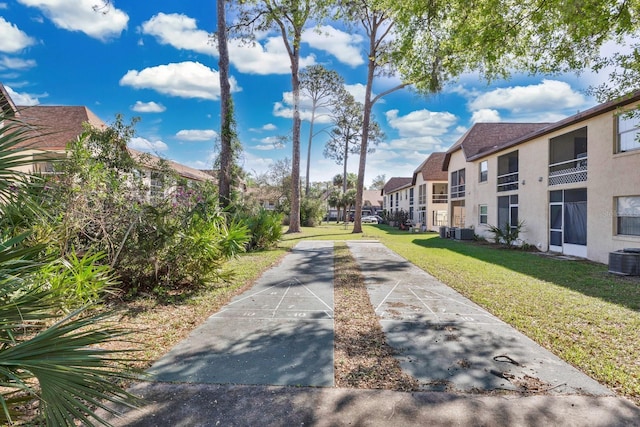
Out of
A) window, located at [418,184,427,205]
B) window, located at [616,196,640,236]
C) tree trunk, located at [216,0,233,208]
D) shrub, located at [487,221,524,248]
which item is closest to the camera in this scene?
window, located at [616,196,640,236]

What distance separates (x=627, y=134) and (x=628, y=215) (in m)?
2.61

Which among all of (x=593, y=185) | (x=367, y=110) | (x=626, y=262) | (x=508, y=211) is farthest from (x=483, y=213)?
(x=626, y=262)

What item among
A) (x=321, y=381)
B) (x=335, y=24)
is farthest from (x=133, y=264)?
(x=335, y=24)

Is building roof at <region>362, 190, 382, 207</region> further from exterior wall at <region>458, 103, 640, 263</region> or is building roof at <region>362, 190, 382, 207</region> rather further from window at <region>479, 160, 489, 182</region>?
exterior wall at <region>458, 103, 640, 263</region>

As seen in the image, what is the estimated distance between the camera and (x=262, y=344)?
4633 mm

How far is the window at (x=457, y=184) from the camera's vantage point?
26312 millimetres

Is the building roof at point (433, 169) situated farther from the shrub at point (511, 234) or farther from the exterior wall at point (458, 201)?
the shrub at point (511, 234)

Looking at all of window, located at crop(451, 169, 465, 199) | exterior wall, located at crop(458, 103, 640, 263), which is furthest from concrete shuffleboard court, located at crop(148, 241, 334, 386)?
window, located at crop(451, 169, 465, 199)

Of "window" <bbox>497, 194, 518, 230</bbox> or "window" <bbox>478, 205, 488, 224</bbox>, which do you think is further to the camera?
"window" <bbox>478, 205, 488, 224</bbox>

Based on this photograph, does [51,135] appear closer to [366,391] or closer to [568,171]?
[366,391]

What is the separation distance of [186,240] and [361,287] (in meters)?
4.06

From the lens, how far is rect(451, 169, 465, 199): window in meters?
26.3

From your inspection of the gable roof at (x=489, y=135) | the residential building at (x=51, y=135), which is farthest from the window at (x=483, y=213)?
the residential building at (x=51, y=135)

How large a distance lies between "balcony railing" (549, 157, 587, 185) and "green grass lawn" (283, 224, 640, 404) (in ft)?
11.4
